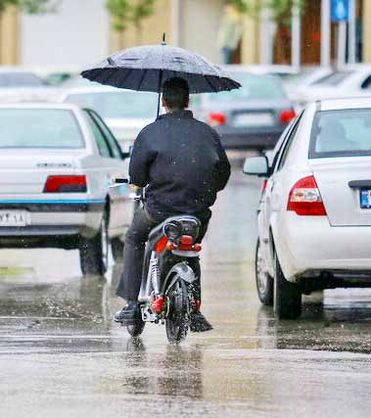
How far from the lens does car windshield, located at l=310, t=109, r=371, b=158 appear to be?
12.5m

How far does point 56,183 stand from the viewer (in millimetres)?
15766

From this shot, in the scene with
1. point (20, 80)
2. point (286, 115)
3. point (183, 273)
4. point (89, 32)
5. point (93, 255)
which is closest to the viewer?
point (183, 273)

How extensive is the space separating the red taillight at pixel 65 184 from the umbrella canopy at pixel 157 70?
128 inches

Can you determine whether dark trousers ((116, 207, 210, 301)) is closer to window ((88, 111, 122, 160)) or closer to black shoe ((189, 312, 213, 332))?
black shoe ((189, 312, 213, 332))

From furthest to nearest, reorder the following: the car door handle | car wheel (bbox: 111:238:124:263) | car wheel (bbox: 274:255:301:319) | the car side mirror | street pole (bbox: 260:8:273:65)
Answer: street pole (bbox: 260:8:273:65) < car wheel (bbox: 111:238:124:263) < the car side mirror < car wheel (bbox: 274:255:301:319) < the car door handle

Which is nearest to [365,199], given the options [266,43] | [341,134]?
A: [341,134]

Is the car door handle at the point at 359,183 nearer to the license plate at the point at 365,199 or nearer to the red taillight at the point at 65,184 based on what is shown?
the license plate at the point at 365,199

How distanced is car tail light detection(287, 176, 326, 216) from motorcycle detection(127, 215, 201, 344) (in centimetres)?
112

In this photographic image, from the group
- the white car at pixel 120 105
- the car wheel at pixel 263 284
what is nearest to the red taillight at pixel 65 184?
the car wheel at pixel 263 284

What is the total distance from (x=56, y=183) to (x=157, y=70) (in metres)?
3.39

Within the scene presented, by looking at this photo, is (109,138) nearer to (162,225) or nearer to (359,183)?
(359,183)

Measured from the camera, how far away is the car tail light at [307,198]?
12086 mm

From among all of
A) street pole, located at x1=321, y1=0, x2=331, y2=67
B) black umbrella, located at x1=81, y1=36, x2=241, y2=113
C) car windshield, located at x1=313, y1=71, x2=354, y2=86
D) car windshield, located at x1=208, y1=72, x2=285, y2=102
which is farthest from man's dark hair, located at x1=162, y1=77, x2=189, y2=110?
street pole, located at x1=321, y1=0, x2=331, y2=67

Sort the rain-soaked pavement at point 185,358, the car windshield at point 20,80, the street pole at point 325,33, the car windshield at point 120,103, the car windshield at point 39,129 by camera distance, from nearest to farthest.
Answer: the rain-soaked pavement at point 185,358, the car windshield at point 39,129, the car windshield at point 120,103, the car windshield at point 20,80, the street pole at point 325,33
